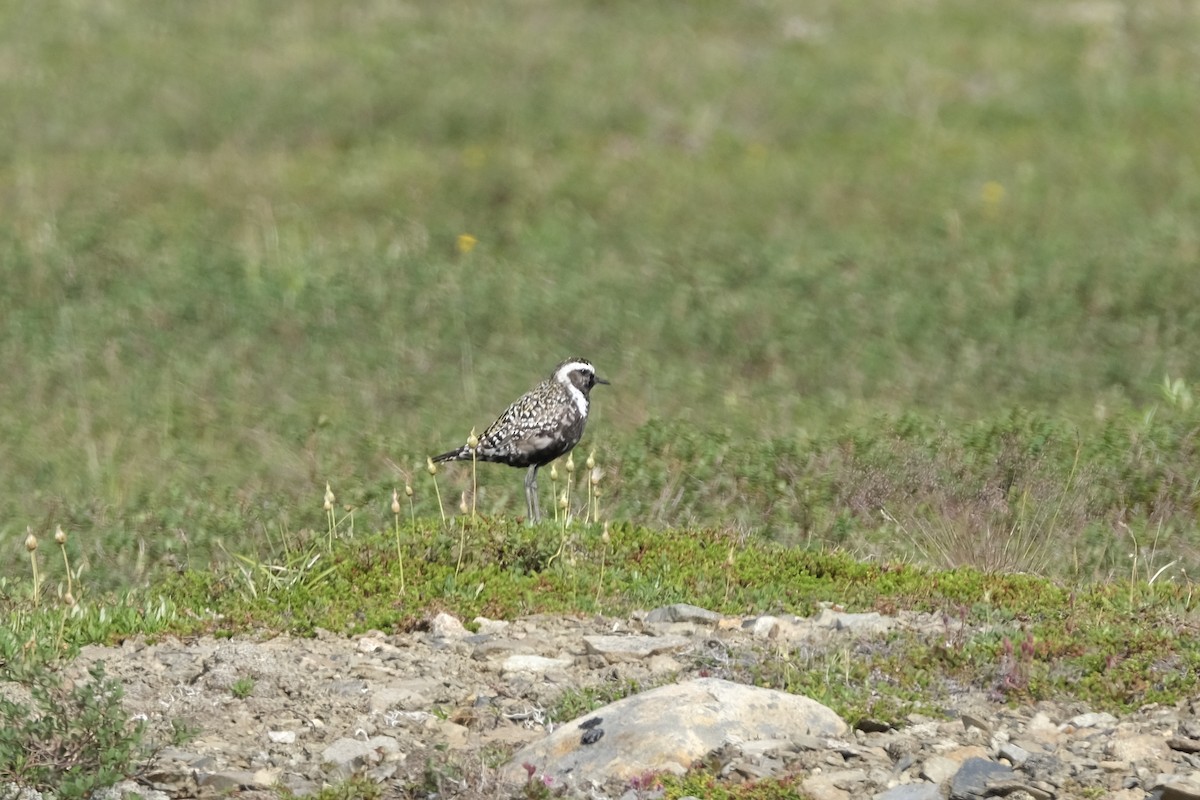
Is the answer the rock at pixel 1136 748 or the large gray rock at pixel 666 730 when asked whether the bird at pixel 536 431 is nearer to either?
the large gray rock at pixel 666 730

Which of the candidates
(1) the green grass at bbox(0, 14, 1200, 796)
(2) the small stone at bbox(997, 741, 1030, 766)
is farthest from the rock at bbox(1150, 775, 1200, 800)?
(1) the green grass at bbox(0, 14, 1200, 796)

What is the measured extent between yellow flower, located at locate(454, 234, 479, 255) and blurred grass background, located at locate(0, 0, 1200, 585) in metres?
0.11

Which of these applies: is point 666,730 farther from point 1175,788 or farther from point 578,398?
→ point 578,398

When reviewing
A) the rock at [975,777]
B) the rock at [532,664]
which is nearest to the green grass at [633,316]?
the rock at [975,777]

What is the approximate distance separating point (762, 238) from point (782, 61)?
527cm

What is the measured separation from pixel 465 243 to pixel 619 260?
60.5 inches

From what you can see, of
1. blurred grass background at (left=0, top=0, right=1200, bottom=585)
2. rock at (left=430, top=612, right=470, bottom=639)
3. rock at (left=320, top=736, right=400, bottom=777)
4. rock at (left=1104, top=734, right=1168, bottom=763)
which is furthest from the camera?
blurred grass background at (left=0, top=0, right=1200, bottom=585)

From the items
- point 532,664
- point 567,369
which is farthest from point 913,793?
point 567,369

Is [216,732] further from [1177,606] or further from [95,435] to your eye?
[95,435]

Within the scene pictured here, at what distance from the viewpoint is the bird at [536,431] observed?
34.4ft

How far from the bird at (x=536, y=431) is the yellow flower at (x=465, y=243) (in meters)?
7.03

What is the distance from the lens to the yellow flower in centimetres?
1766

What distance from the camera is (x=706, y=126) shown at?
20.8 metres

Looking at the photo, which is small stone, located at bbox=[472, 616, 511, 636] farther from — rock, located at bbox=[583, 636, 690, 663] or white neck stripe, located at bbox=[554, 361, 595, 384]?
white neck stripe, located at bbox=[554, 361, 595, 384]
